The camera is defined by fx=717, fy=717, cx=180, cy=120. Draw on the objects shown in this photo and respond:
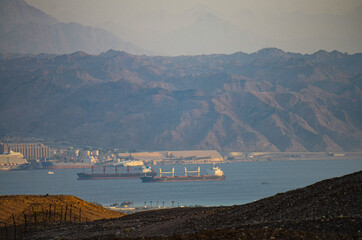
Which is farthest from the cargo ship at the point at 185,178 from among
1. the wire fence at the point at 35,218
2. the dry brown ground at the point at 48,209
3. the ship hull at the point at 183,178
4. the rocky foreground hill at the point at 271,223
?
the rocky foreground hill at the point at 271,223

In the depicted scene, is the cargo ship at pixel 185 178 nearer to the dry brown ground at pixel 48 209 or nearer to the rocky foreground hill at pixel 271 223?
the dry brown ground at pixel 48 209

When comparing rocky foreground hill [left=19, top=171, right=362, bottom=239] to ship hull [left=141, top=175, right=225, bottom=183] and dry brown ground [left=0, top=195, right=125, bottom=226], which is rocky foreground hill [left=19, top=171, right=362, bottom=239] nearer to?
dry brown ground [left=0, top=195, right=125, bottom=226]

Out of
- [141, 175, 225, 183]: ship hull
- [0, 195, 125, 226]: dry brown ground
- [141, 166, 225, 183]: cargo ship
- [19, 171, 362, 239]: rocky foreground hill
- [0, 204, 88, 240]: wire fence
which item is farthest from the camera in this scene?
[141, 175, 225, 183]: ship hull

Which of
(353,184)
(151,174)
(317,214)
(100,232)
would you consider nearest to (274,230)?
(317,214)

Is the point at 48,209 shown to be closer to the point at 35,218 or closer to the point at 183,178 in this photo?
the point at 35,218

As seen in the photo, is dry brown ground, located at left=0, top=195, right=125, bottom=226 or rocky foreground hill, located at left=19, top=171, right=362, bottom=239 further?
dry brown ground, located at left=0, top=195, right=125, bottom=226

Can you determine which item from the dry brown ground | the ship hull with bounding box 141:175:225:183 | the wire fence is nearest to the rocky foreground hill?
the wire fence

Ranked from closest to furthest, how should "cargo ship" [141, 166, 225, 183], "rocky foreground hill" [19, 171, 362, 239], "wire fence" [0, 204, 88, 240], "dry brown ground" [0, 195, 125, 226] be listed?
"rocky foreground hill" [19, 171, 362, 239] → "wire fence" [0, 204, 88, 240] → "dry brown ground" [0, 195, 125, 226] → "cargo ship" [141, 166, 225, 183]
